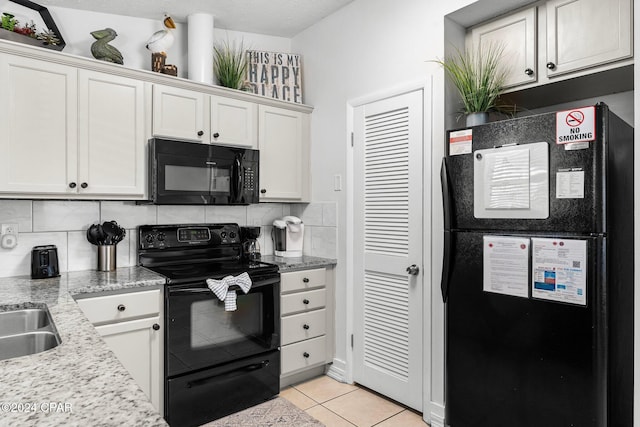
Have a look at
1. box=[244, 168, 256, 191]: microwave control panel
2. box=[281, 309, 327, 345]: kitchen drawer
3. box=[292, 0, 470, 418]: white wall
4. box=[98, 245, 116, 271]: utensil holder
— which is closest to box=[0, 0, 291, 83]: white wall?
box=[292, 0, 470, 418]: white wall

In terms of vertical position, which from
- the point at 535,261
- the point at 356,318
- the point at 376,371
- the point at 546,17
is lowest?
the point at 376,371

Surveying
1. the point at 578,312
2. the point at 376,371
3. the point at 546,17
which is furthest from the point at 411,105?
the point at 376,371

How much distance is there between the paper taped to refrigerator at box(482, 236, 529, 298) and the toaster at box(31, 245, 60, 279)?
231 centimetres

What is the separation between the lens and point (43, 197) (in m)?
2.22

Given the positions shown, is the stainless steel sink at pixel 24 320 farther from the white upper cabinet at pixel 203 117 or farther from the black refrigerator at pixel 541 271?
the black refrigerator at pixel 541 271

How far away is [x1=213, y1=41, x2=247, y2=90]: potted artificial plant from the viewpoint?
2967mm

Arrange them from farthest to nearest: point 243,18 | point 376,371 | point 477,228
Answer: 1. point 243,18
2. point 376,371
3. point 477,228

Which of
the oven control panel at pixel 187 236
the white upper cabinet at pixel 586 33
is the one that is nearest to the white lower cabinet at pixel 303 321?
the oven control panel at pixel 187 236

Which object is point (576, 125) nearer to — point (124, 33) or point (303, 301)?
point (303, 301)

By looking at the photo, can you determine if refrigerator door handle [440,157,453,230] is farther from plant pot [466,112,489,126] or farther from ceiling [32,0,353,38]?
ceiling [32,0,353,38]

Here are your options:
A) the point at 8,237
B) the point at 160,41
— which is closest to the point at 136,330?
the point at 8,237

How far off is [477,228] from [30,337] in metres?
1.83

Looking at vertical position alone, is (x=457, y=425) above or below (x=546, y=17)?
below

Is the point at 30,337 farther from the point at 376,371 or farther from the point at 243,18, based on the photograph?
the point at 243,18
